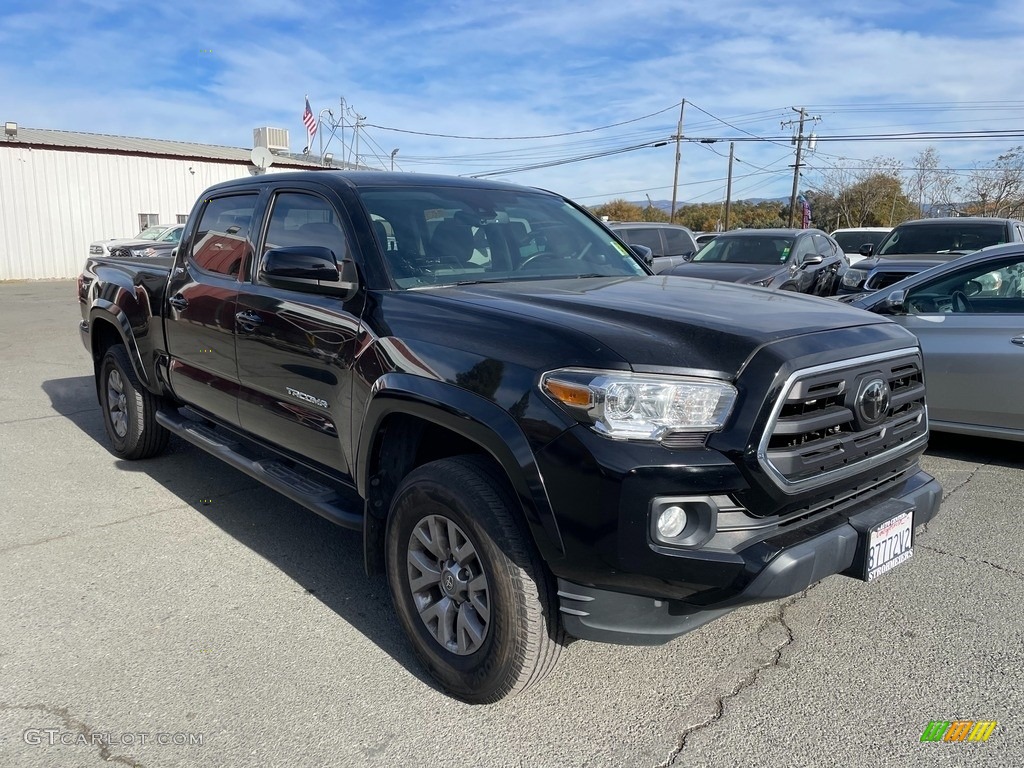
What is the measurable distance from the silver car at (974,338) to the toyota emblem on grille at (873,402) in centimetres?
301

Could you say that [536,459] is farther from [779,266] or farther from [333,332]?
[779,266]

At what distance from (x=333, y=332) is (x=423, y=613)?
47.8 inches

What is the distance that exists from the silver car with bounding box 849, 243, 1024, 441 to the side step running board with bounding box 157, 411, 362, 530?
4191mm

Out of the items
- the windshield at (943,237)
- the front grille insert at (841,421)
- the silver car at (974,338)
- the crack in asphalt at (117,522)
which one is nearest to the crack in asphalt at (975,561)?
the front grille insert at (841,421)

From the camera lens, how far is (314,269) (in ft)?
10.7

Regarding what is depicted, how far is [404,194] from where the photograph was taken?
376 cm

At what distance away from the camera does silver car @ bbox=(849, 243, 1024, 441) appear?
520cm

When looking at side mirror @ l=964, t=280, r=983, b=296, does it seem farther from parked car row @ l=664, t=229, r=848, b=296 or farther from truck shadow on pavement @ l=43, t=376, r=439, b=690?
parked car row @ l=664, t=229, r=848, b=296

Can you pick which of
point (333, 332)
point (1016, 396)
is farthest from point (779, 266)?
point (333, 332)

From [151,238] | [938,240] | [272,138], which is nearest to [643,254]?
[938,240]

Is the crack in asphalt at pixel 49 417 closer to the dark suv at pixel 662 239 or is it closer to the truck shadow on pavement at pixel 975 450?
the truck shadow on pavement at pixel 975 450

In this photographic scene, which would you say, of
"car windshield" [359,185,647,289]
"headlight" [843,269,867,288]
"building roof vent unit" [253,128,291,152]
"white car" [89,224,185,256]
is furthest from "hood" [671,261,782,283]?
"building roof vent unit" [253,128,291,152]

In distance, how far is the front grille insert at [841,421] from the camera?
246cm

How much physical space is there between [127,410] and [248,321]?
2233mm
